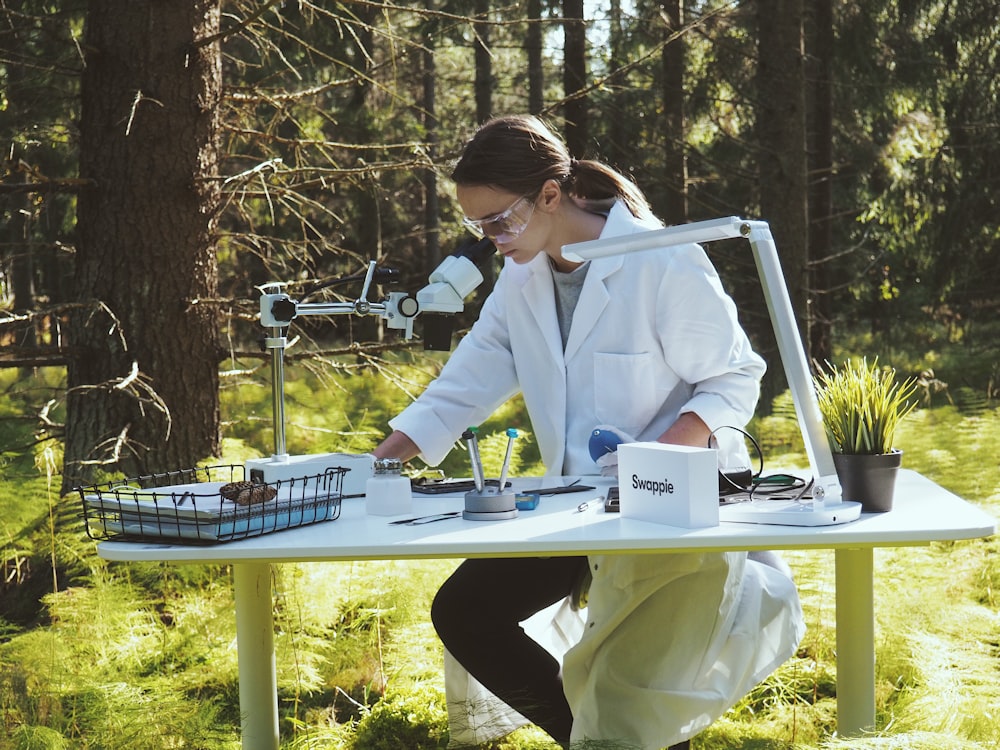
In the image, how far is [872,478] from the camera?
1.96 m

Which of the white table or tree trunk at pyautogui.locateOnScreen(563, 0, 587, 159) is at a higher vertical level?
tree trunk at pyautogui.locateOnScreen(563, 0, 587, 159)

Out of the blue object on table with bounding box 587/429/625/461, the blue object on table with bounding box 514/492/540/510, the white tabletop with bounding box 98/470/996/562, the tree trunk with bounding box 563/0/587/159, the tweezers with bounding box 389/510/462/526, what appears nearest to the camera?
the white tabletop with bounding box 98/470/996/562

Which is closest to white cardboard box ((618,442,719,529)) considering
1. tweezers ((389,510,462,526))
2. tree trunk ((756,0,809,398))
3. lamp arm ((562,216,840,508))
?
lamp arm ((562,216,840,508))

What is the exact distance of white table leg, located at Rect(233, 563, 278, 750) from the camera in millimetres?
2480

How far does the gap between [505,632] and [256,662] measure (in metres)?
0.60

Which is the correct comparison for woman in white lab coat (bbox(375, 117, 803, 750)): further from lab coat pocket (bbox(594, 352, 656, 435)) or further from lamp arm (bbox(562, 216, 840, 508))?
lamp arm (bbox(562, 216, 840, 508))

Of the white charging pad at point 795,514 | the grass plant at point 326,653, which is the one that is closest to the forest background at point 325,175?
the grass plant at point 326,653

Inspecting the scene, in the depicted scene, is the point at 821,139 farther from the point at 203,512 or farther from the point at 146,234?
the point at 203,512

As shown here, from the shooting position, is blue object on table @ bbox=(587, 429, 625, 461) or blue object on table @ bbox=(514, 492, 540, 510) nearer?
blue object on table @ bbox=(514, 492, 540, 510)

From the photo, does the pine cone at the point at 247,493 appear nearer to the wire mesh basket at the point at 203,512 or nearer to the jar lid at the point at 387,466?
the wire mesh basket at the point at 203,512

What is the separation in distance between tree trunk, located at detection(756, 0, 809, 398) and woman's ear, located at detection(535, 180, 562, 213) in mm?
4520

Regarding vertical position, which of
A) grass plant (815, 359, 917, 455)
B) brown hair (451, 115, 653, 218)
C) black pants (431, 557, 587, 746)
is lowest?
black pants (431, 557, 587, 746)

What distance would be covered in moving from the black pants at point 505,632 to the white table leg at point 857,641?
657mm

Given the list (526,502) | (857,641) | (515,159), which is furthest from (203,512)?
(857,641)
